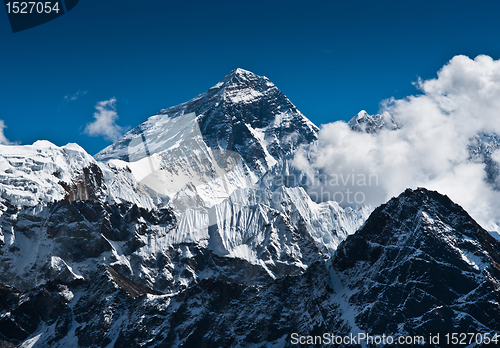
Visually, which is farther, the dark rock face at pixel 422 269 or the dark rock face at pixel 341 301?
the dark rock face at pixel 341 301

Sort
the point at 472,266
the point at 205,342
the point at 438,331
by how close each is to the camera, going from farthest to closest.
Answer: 1. the point at 205,342
2. the point at 472,266
3. the point at 438,331

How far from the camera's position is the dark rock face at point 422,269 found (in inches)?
6038

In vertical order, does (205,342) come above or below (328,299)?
below

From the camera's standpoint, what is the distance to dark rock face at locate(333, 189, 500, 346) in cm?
15338

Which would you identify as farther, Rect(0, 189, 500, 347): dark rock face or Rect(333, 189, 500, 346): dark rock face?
Rect(0, 189, 500, 347): dark rock face

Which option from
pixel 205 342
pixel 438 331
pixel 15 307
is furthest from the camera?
pixel 15 307

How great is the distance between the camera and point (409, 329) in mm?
152750

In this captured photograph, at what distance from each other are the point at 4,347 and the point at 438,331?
135 metres

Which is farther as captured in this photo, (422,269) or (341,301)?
(341,301)

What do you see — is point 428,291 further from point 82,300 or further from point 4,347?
point 4,347

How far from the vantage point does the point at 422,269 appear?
164 metres

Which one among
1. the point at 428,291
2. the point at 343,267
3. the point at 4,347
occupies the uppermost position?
the point at 343,267

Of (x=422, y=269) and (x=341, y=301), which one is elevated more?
(x=422, y=269)

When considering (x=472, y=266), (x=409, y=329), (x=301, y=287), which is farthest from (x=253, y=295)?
(x=472, y=266)
